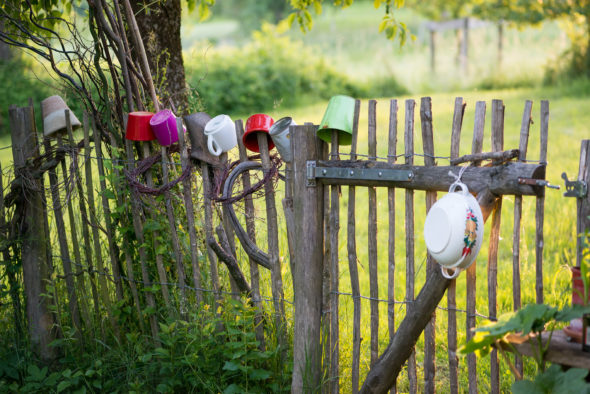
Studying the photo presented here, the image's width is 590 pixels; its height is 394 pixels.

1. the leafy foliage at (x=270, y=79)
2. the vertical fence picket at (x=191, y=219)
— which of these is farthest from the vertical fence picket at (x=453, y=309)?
the leafy foliage at (x=270, y=79)

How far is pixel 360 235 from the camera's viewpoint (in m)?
5.68

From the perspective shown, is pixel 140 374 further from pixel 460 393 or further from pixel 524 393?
pixel 524 393

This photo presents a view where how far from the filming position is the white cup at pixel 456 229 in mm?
2123

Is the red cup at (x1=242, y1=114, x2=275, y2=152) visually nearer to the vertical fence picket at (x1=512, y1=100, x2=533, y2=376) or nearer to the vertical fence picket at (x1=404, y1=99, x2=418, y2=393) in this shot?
the vertical fence picket at (x1=404, y1=99, x2=418, y2=393)

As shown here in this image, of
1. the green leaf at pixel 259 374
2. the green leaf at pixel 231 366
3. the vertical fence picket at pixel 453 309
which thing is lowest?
the green leaf at pixel 259 374

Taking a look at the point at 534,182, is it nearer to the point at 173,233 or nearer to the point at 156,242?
the point at 173,233

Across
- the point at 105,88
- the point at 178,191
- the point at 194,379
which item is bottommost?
the point at 194,379

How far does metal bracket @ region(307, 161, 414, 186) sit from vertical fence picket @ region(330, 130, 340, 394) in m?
0.08

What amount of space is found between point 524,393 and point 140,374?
202 centimetres

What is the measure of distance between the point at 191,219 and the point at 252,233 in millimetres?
326

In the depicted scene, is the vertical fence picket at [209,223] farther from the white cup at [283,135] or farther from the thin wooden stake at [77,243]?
the thin wooden stake at [77,243]

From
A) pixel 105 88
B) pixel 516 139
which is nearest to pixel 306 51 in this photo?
pixel 516 139

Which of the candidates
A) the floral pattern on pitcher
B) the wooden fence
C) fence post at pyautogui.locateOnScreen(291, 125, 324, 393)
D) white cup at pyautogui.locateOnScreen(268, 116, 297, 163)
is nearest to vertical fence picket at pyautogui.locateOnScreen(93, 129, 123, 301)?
the wooden fence

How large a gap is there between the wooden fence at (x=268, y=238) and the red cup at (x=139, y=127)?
12cm
